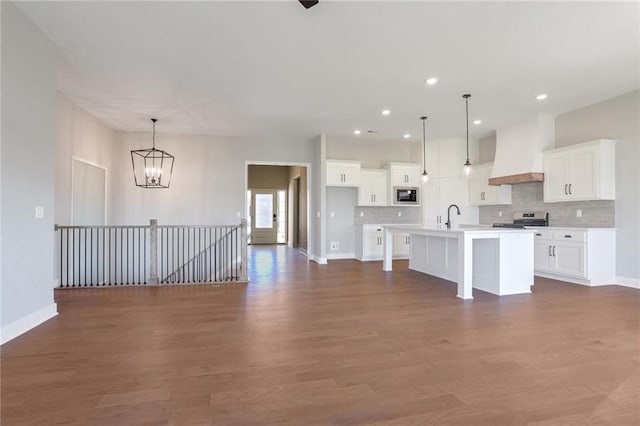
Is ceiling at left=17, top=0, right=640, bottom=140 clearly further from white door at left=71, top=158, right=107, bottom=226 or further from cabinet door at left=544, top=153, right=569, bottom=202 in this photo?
white door at left=71, top=158, right=107, bottom=226

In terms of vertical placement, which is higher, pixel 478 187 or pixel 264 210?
pixel 478 187

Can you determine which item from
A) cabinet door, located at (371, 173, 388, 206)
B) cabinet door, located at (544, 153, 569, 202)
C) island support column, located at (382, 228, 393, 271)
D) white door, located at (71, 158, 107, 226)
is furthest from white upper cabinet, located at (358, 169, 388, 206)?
white door, located at (71, 158, 107, 226)

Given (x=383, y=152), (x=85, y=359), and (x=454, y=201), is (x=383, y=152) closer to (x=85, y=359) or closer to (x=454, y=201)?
(x=454, y=201)

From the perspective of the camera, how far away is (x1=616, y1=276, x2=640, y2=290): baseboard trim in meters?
4.67

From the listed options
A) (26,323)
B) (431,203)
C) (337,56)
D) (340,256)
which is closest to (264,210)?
(340,256)

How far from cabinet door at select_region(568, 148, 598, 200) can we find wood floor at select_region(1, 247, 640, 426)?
1725 mm

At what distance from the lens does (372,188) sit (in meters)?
7.61

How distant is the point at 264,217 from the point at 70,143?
23.1ft

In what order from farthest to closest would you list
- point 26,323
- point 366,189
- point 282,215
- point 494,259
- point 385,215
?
point 282,215, point 385,215, point 366,189, point 494,259, point 26,323

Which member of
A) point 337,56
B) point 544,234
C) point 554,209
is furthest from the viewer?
point 554,209

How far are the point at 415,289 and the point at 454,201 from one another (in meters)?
3.68

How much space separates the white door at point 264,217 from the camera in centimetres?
1164

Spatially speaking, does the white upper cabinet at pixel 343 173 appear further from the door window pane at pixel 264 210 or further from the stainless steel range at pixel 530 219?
the door window pane at pixel 264 210

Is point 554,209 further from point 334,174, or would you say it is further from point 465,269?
point 334,174
